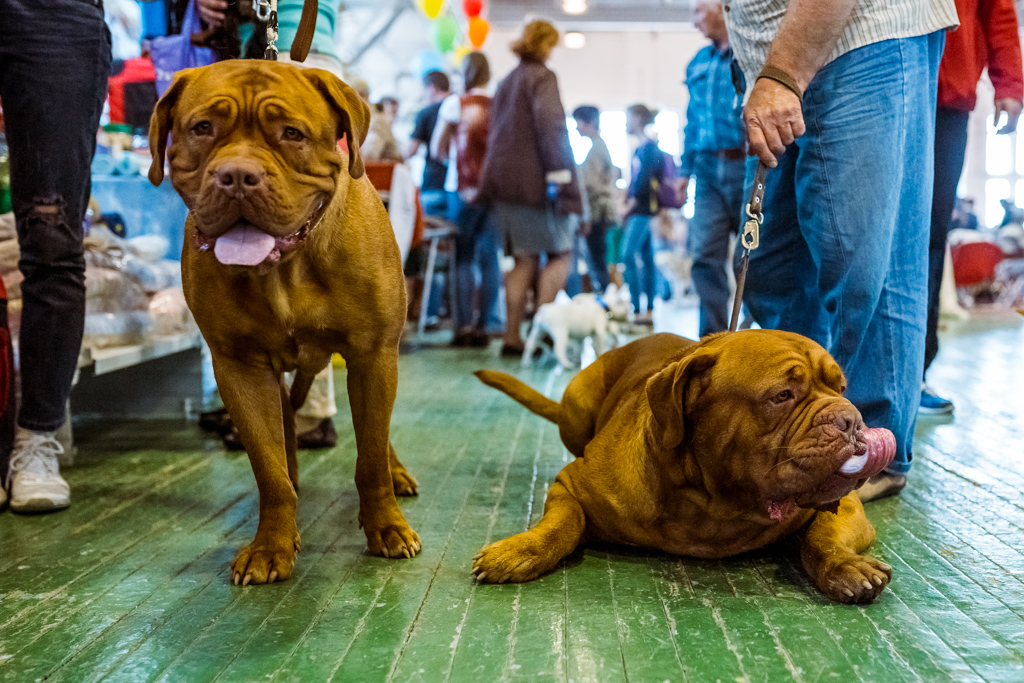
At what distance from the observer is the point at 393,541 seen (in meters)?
2.00

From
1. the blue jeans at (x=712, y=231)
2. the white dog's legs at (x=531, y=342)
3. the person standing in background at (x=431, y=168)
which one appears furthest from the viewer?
the person standing in background at (x=431, y=168)

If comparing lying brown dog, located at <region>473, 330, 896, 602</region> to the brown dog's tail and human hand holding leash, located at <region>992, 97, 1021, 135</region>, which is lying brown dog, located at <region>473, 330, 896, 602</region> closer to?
the brown dog's tail

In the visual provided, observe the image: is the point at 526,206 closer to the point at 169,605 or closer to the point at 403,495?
the point at 403,495

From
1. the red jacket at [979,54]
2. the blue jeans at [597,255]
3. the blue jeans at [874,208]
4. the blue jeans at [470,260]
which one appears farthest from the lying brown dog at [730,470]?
the blue jeans at [597,255]

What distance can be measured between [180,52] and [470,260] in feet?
13.7

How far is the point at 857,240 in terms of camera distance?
219cm

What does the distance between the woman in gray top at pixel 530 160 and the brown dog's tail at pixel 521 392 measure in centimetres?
326

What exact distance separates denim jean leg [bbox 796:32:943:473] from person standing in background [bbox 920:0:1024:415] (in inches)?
36.4

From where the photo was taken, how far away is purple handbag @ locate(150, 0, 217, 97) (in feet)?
9.72

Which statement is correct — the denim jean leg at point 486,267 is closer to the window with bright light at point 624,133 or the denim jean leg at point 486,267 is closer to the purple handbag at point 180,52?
the purple handbag at point 180,52

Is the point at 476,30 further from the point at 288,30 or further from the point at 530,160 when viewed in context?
the point at 288,30

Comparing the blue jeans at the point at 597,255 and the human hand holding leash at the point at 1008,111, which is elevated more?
the human hand holding leash at the point at 1008,111

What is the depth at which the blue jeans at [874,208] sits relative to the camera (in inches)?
85.0

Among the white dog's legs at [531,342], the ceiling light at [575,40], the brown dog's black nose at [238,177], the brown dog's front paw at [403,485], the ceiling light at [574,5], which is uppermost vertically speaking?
the ceiling light at [574,5]
